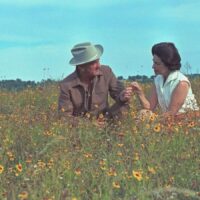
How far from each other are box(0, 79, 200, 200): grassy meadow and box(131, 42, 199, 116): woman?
713 millimetres

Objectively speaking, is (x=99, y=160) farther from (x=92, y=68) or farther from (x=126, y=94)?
(x=92, y=68)

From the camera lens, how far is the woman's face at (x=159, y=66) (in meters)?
6.60

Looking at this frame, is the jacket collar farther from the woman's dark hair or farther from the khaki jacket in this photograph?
the woman's dark hair

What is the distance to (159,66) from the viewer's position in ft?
21.8

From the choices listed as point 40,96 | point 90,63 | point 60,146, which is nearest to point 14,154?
point 60,146

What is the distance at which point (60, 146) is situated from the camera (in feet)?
15.3

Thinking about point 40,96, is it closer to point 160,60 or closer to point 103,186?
point 160,60

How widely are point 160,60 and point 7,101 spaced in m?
3.92

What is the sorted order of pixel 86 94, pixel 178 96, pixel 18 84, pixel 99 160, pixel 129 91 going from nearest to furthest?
pixel 99 160 < pixel 129 91 < pixel 178 96 < pixel 86 94 < pixel 18 84

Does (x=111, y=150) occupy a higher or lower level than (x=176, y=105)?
lower

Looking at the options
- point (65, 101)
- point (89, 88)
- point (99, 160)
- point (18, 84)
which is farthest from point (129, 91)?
point (18, 84)

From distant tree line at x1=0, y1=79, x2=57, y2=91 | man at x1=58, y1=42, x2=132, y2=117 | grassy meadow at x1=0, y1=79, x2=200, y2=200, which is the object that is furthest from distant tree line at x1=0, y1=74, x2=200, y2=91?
grassy meadow at x1=0, y1=79, x2=200, y2=200

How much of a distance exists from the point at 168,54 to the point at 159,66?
0.17 meters

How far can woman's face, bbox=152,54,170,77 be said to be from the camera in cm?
660
